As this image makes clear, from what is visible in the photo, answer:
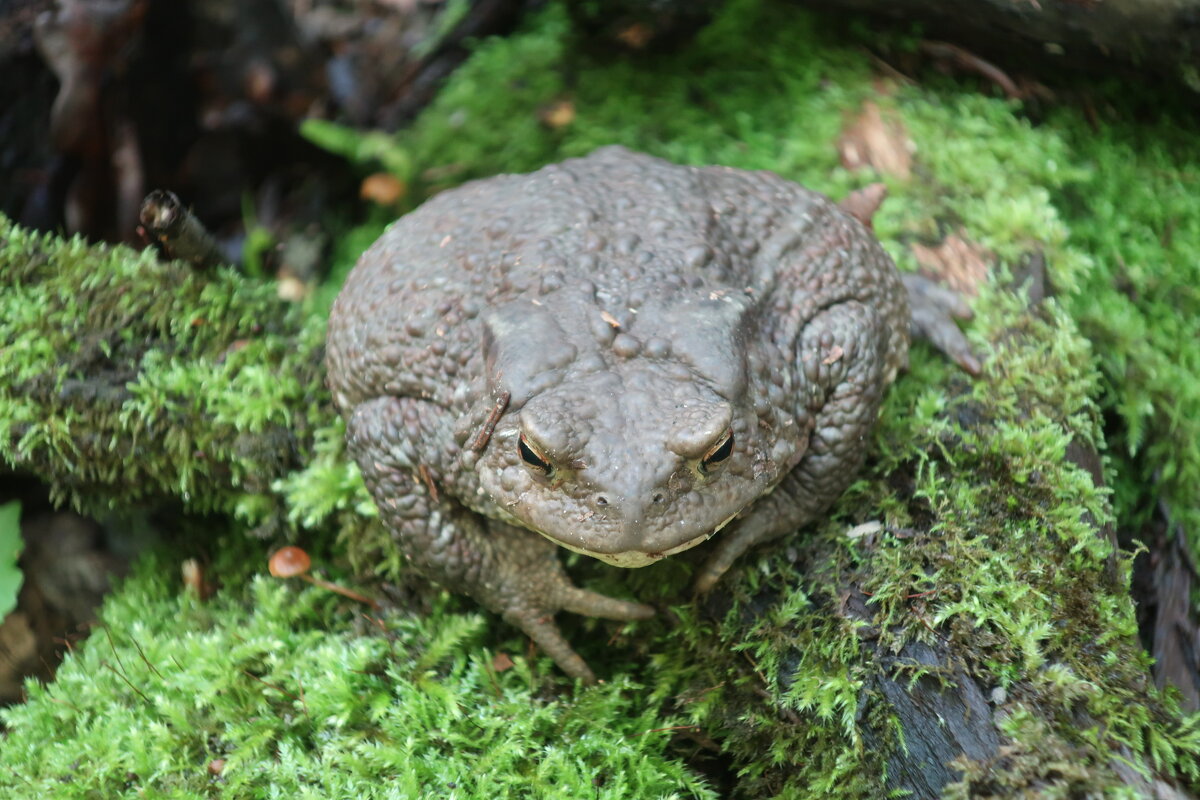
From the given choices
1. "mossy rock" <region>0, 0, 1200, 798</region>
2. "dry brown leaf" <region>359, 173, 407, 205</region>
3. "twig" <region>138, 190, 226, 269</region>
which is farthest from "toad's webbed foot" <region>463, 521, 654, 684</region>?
"dry brown leaf" <region>359, 173, 407, 205</region>

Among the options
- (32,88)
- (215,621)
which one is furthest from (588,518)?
(32,88)

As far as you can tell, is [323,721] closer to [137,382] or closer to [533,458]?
[533,458]

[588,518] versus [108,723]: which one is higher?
[588,518]

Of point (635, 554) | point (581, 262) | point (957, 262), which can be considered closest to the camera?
point (635, 554)

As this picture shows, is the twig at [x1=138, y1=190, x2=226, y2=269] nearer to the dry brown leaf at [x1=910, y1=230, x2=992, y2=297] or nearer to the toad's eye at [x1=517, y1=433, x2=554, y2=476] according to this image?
the toad's eye at [x1=517, y1=433, x2=554, y2=476]

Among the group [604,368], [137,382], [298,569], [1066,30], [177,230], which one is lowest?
[298,569]

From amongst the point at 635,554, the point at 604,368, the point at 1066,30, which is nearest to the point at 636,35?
the point at 1066,30

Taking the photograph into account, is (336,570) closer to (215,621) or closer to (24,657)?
(215,621)
